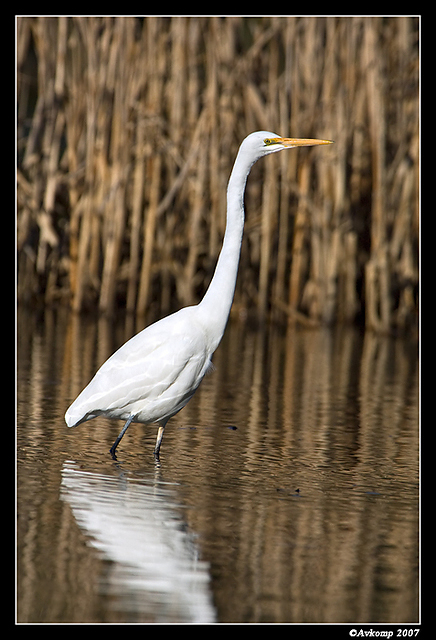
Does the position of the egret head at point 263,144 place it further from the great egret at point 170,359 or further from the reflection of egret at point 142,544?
the reflection of egret at point 142,544

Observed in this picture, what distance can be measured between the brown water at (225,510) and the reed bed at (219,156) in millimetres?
3562

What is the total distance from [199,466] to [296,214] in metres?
6.66

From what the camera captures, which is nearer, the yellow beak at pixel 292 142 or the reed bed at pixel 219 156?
the yellow beak at pixel 292 142

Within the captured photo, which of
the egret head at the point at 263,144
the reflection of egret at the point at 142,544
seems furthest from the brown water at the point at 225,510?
the egret head at the point at 263,144

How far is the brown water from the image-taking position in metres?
3.06

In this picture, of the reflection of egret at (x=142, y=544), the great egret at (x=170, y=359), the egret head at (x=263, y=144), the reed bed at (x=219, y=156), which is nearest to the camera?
the reflection of egret at (x=142, y=544)

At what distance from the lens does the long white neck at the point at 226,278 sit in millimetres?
4992

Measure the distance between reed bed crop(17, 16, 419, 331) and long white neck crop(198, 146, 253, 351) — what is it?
5581 mm

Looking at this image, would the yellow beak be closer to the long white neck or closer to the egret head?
the egret head

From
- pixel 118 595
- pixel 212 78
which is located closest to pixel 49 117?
pixel 212 78

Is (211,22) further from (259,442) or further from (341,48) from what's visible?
(259,442)

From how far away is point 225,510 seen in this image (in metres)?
4.07

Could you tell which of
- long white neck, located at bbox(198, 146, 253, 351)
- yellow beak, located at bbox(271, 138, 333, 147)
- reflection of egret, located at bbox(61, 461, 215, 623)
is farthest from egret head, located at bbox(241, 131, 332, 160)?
reflection of egret, located at bbox(61, 461, 215, 623)

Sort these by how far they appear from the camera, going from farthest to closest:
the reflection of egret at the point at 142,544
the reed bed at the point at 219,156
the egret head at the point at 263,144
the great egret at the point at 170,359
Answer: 1. the reed bed at the point at 219,156
2. the egret head at the point at 263,144
3. the great egret at the point at 170,359
4. the reflection of egret at the point at 142,544
